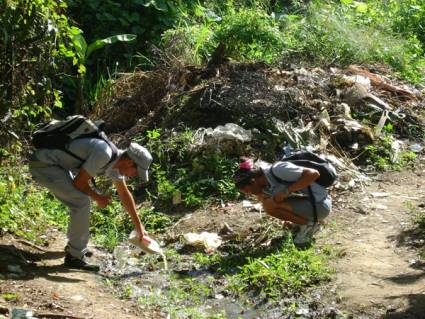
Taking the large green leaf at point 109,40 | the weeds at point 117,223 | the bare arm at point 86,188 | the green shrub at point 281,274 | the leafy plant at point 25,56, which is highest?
the leafy plant at point 25,56

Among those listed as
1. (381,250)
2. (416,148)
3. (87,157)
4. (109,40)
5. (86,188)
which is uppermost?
(87,157)

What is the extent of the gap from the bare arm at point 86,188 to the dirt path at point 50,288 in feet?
2.25

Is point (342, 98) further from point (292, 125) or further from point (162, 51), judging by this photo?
point (162, 51)

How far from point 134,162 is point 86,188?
46cm

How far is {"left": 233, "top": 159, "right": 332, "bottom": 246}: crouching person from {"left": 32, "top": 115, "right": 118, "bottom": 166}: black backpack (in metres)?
1.35

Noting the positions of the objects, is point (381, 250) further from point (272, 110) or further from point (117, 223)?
point (272, 110)

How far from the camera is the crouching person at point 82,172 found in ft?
18.5

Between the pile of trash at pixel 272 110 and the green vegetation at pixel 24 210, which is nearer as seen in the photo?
the green vegetation at pixel 24 210

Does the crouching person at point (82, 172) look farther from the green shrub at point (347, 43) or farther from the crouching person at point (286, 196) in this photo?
the green shrub at point (347, 43)

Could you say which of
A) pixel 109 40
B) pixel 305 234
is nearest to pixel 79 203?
pixel 305 234

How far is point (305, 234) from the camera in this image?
21.2ft

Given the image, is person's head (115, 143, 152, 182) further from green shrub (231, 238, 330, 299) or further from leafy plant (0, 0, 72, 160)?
green shrub (231, 238, 330, 299)

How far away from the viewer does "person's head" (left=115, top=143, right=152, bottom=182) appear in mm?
5700

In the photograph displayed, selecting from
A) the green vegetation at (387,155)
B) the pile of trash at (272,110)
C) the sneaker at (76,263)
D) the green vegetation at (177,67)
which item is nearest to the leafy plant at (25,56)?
the green vegetation at (177,67)
